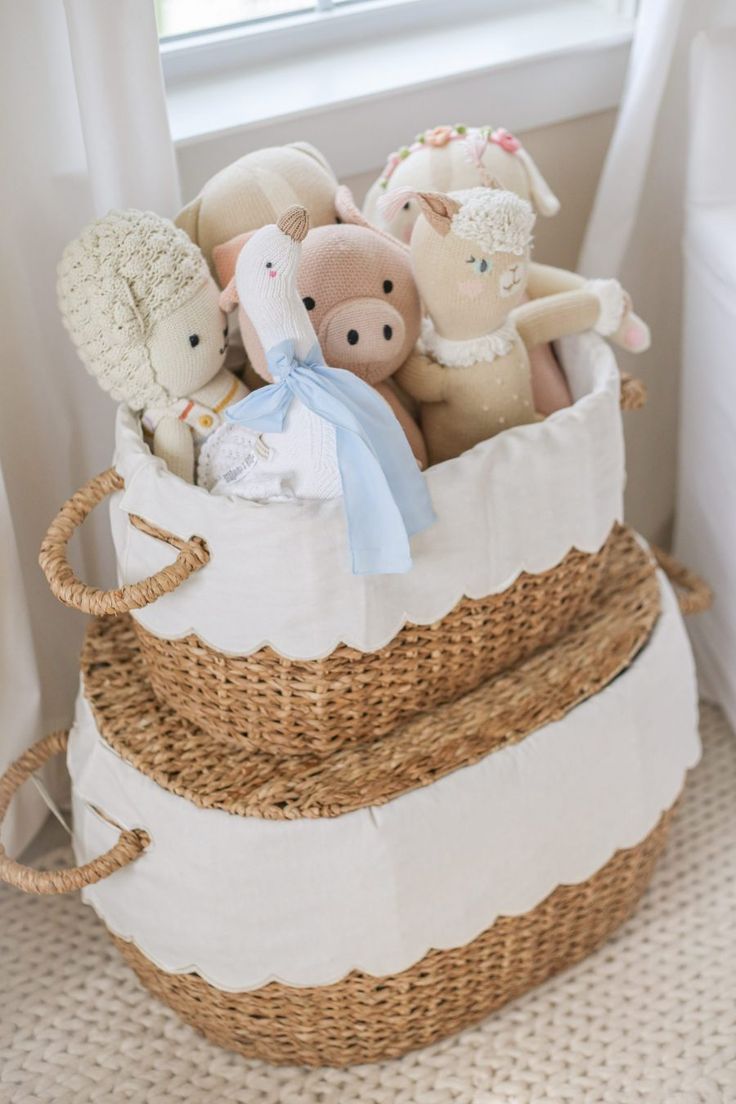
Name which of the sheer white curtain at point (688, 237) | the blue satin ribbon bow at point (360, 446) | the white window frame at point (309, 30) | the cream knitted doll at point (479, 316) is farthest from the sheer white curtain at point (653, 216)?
the blue satin ribbon bow at point (360, 446)

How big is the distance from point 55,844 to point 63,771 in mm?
94

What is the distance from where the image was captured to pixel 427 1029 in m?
1.12

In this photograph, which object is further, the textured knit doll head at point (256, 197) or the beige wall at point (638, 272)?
the beige wall at point (638, 272)

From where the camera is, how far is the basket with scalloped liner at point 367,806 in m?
1.00

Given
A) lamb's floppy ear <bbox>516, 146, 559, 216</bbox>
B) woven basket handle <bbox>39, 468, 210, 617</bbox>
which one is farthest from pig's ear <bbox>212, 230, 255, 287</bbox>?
lamb's floppy ear <bbox>516, 146, 559, 216</bbox>

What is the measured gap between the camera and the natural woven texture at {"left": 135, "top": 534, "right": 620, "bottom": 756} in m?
0.98

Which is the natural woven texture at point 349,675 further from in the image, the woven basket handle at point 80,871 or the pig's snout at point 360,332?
the pig's snout at point 360,332

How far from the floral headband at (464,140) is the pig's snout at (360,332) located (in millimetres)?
257

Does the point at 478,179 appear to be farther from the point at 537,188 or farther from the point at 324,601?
the point at 324,601

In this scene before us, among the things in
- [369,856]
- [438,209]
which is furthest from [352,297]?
[369,856]

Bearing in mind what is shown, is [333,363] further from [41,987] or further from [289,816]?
[41,987]

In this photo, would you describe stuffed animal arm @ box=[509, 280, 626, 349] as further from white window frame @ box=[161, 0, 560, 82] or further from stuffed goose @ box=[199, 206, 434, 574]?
white window frame @ box=[161, 0, 560, 82]

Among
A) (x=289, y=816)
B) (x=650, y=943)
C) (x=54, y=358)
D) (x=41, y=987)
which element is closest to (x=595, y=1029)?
(x=650, y=943)

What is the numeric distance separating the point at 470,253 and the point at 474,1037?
77 centimetres
